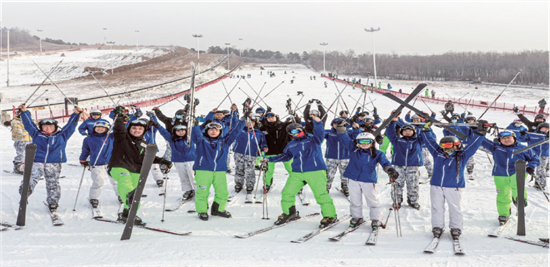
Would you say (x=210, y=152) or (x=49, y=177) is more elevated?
(x=210, y=152)

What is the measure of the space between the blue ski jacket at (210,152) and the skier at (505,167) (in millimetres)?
3993

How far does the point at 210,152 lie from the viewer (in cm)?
617

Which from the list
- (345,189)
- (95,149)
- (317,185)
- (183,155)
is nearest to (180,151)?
(183,155)

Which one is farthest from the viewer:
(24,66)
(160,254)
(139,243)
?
(24,66)

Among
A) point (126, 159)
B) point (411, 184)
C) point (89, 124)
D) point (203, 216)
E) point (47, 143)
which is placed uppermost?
point (89, 124)

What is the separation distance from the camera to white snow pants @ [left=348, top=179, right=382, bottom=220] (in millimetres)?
5645

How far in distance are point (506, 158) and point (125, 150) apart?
571 cm

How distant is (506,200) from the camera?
6094 millimetres

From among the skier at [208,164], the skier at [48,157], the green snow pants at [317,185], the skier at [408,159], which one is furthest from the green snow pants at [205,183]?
the skier at [408,159]

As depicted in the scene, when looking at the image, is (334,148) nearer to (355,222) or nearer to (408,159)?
(408,159)

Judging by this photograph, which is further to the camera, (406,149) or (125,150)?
(406,149)

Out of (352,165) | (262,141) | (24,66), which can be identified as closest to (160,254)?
(352,165)

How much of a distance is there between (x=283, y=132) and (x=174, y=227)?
279 cm

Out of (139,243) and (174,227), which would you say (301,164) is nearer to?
(174,227)
